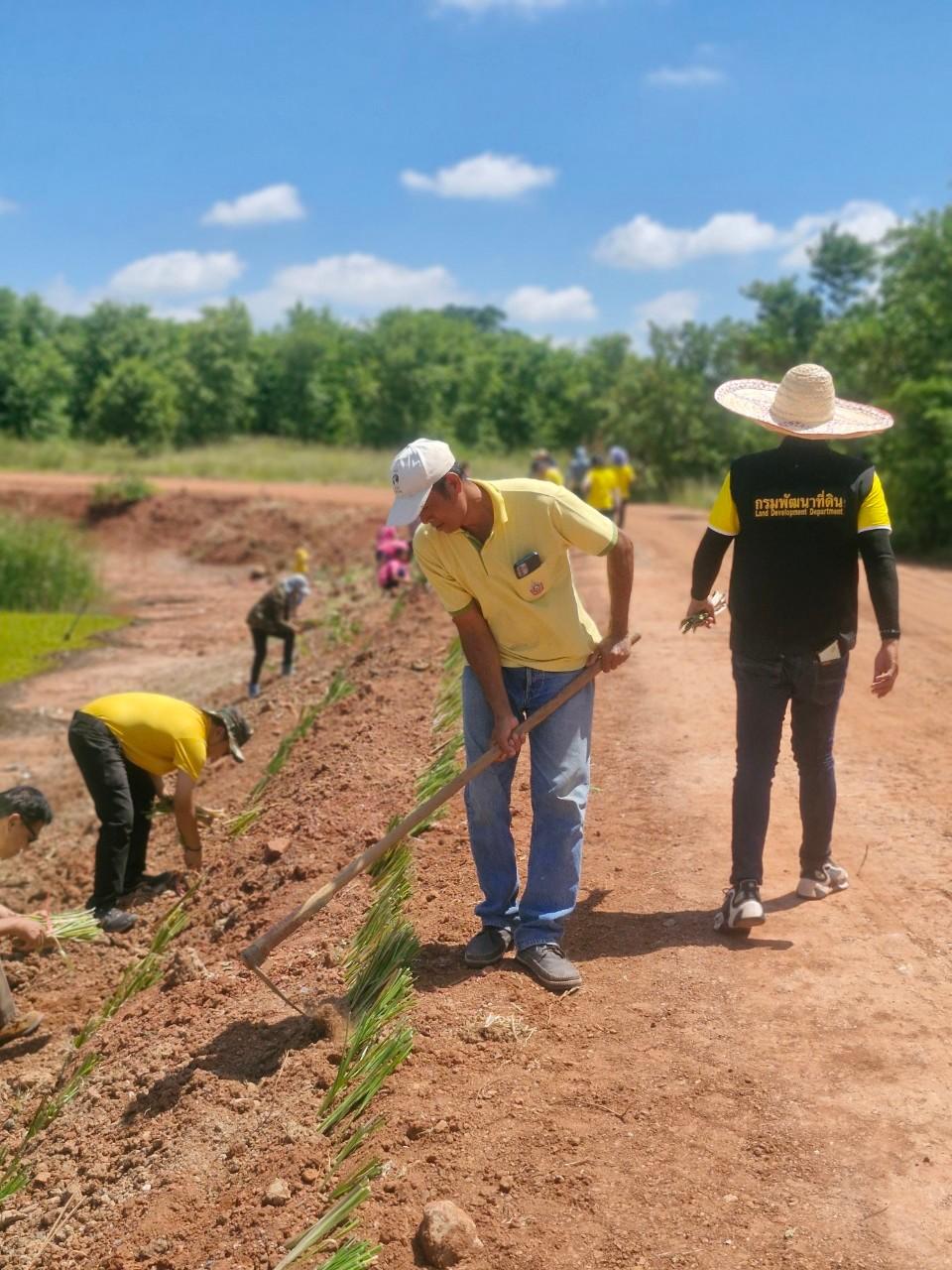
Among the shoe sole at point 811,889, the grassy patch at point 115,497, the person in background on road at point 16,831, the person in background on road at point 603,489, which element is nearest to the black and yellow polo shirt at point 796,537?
the shoe sole at point 811,889

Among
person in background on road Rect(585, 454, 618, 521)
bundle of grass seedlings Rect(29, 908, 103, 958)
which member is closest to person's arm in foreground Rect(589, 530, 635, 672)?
bundle of grass seedlings Rect(29, 908, 103, 958)

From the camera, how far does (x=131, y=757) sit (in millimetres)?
6402

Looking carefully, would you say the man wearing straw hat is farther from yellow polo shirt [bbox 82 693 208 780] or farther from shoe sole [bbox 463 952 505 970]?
yellow polo shirt [bbox 82 693 208 780]

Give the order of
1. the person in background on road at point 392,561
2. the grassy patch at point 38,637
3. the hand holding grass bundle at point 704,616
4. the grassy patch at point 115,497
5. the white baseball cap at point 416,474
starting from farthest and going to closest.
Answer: the grassy patch at point 115,497 → the grassy patch at point 38,637 → the person in background on road at point 392,561 → the hand holding grass bundle at point 704,616 → the white baseball cap at point 416,474

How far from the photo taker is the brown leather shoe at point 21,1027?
5.47 m

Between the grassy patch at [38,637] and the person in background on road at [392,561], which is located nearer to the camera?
the person in background on road at [392,561]

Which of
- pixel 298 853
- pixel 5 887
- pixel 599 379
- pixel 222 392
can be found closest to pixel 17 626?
pixel 5 887

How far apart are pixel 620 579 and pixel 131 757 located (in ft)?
11.1

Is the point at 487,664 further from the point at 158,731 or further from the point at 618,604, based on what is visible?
the point at 158,731

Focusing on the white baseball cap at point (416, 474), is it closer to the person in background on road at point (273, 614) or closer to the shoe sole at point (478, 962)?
the shoe sole at point (478, 962)

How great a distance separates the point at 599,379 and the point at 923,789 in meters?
50.4

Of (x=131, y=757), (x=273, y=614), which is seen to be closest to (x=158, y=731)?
(x=131, y=757)

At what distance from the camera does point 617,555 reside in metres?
3.94

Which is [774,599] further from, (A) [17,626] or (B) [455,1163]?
(A) [17,626]
